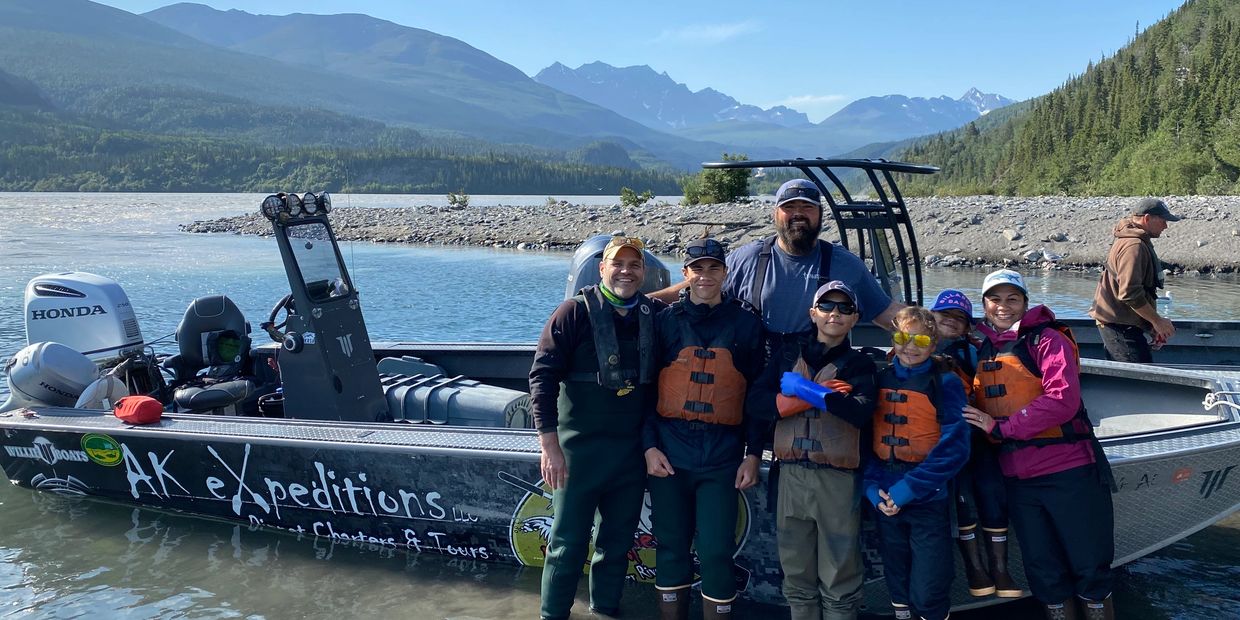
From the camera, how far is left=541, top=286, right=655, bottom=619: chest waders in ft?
11.2

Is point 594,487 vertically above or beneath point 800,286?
beneath

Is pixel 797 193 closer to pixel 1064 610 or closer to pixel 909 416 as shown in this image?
pixel 909 416

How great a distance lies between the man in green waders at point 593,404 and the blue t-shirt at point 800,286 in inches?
18.5

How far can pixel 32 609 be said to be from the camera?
430cm

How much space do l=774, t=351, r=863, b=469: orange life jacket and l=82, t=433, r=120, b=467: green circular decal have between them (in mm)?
4004

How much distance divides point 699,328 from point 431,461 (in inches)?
64.3

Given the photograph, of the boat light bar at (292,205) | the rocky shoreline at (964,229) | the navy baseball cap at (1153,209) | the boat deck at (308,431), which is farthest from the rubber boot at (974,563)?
the rocky shoreline at (964,229)

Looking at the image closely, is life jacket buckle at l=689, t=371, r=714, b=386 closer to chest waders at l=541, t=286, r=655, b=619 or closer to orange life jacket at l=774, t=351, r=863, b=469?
chest waders at l=541, t=286, r=655, b=619

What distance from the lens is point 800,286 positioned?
3.56 meters

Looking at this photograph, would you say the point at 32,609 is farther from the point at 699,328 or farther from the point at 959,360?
the point at 959,360

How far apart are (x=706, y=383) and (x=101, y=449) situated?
382 centimetres

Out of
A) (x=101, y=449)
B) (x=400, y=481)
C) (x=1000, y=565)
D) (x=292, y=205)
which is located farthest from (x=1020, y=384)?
(x=101, y=449)

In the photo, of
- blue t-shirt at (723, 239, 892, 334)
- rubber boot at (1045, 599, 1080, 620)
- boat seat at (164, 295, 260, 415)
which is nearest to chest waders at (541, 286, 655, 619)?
blue t-shirt at (723, 239, 892, 334)

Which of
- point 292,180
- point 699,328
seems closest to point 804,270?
point 699,328
